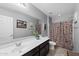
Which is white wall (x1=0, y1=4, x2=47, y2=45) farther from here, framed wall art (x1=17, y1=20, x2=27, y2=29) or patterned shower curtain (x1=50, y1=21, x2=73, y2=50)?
patterned shower curtain (x1=50, y1=21, x2=73, y2=50)

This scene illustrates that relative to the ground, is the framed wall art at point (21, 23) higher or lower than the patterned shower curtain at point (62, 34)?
higher

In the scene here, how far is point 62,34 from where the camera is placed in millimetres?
3580

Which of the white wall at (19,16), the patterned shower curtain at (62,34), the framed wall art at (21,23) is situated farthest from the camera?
the patterned shower curtain at (62,34)

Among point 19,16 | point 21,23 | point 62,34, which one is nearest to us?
point 19,16

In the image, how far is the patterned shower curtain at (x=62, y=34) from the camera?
3.45 metres

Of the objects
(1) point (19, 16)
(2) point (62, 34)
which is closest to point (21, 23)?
(1) point (19, 16)

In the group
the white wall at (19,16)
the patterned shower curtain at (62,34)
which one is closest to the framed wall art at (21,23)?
the white wall at (19,16)

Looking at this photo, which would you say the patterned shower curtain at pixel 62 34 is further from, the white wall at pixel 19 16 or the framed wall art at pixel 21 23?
the framed wall art at pixel 21 23

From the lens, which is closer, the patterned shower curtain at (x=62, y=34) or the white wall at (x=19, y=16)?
the white wall at (x=19, y=16)

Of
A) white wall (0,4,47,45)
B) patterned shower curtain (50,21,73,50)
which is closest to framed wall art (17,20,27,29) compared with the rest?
white wall (0,4,47,45)

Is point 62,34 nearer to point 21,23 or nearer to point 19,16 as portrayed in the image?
point 21,23

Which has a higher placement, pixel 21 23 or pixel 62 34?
pixel 21 23

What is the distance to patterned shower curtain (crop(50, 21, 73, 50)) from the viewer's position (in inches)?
136

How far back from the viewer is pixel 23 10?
227cm
